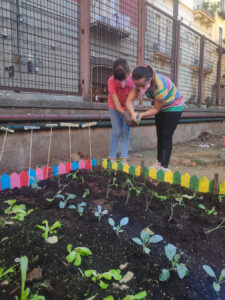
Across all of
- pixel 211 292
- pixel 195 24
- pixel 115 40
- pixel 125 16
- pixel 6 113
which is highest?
pixel 195 24

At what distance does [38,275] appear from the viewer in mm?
931

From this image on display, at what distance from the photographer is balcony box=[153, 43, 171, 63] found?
6.10 m

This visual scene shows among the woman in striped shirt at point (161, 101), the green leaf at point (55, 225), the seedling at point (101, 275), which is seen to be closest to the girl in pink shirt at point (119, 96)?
the woman in striped shirt at point (161, 101)

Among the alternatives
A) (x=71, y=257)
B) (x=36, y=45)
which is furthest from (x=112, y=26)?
(x=71, y=257)

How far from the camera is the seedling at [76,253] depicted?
3.39 feet

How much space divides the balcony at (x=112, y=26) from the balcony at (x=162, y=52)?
0.93 metres

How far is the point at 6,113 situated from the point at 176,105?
2164mm

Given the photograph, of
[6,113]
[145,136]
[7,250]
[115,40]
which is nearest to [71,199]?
[7,250]

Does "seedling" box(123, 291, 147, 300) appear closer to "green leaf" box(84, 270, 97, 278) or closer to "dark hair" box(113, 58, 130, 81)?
"green leaf" box(84, 270, 97, 278)

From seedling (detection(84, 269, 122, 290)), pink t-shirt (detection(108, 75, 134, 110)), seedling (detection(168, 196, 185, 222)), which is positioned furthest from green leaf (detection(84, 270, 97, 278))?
pink t-shirt (detection(108, 75, 134, 110))

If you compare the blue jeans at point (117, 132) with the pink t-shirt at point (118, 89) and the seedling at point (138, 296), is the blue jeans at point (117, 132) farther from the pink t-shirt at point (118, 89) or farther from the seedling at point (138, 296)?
the seedling at point (138, 296)

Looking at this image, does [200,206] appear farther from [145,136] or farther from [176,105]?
[145,136]

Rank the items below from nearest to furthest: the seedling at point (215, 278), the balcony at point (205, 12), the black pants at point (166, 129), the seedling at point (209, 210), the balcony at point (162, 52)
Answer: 1. the seedling at point (215, 278)
2. the seedling at point (209, 210)
3. the black pants at point (166, 129)
4. the balcony at point (162, 52)
5. the balcony at point (205, 12)

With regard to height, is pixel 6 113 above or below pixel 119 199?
above
